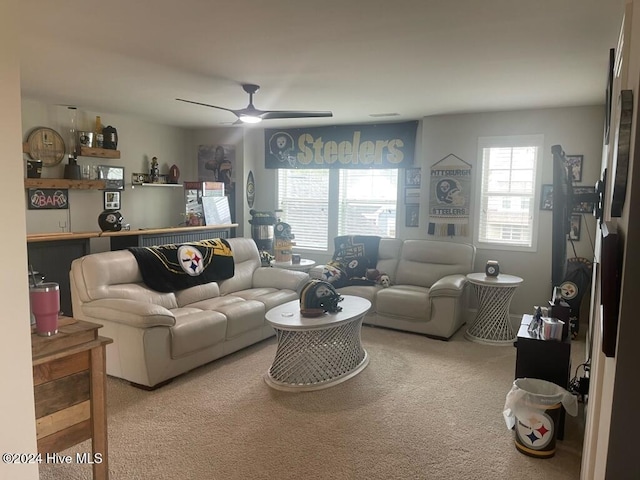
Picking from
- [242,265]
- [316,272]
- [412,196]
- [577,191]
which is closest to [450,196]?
[412,196]

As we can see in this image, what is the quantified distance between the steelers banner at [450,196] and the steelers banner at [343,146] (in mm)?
529

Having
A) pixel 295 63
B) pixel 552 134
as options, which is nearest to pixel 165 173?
pixel 295 63

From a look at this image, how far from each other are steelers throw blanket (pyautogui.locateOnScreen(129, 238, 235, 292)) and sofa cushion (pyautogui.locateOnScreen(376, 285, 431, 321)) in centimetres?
168

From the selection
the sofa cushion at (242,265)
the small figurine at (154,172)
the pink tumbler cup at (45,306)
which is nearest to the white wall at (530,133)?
the sofa cushion at (242,265)

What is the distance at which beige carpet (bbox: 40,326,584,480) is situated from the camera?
2.51 meters

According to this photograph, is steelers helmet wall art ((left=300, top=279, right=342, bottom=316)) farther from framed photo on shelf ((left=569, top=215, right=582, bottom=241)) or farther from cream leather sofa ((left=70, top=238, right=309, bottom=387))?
framed photo on shelf ((left=569, top=215, right=582, bottom=241))

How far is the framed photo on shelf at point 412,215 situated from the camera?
603cm

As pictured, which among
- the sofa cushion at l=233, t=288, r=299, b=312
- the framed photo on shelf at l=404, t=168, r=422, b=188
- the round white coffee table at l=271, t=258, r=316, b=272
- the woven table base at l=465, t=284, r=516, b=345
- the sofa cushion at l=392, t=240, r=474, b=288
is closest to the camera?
the sofa cushion at l=233, t=288, r=299, b=312

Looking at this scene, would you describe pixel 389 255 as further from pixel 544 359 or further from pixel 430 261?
pixel 544 359

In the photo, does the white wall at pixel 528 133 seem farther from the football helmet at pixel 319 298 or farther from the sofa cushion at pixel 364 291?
the football helmet at pixel 319 298

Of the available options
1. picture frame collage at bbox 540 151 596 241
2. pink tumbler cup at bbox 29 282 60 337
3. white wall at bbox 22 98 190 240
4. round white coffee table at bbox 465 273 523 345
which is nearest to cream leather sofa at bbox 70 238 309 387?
pink tumbler cup at bbox 29 282 60 337

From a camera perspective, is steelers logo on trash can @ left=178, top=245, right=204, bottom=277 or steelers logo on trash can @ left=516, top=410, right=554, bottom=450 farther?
steelers logo on trash can @ left=178, top=245, right=204, bottom=277

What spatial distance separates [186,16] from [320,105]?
104 inches

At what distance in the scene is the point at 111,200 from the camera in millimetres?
6234
